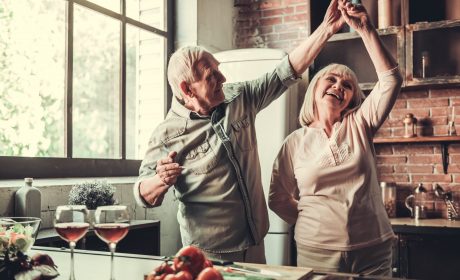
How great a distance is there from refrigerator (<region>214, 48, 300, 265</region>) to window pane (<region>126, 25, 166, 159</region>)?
0.55 metres

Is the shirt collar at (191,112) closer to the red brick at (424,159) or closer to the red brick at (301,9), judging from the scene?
the red brick at (424,159)

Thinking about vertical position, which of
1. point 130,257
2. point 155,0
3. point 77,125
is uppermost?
point 155,0

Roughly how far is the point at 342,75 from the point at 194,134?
635 mm

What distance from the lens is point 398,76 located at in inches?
75.1

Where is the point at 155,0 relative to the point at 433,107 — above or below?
above

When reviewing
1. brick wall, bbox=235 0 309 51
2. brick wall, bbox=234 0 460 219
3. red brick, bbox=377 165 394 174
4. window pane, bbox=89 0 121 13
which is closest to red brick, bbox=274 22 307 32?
brick wall, bbox=235 0 309 51

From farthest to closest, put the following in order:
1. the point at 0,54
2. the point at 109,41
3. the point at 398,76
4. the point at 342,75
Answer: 1. the point at 109,41
2. the point at 0,54
3. the point at 342,75
4. the point at 398,76

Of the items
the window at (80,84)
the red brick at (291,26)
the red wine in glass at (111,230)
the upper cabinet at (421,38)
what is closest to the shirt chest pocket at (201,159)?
the red wine in glass at (111,230)

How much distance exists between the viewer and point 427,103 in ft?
11.7

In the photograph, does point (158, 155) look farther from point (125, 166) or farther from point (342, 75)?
point (125, 166)

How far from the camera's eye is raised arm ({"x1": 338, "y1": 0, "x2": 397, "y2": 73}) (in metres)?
1.89

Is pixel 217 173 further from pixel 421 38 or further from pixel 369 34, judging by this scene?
pixel 421 38

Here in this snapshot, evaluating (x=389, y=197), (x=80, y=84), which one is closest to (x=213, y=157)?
(x=80, y=84)

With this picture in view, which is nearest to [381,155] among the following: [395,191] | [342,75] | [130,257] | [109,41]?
[395,191]
